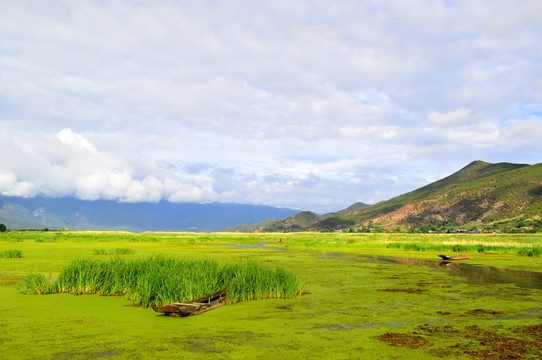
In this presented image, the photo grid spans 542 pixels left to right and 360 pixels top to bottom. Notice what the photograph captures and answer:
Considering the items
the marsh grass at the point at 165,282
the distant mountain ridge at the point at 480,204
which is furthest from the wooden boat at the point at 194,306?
the distant mountain ridge at the point at 480,204

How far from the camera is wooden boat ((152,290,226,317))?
12078mm

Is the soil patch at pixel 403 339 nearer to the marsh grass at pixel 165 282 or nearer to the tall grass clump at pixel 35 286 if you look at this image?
the marsh grass at pixel 165 282

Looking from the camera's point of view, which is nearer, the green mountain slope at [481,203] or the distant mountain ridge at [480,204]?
the distant mountain ridge at [480,204]

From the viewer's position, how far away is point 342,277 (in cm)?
2217

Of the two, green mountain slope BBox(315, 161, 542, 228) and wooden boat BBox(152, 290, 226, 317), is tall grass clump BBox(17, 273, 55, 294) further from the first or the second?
green mountain slope BBox(315, 161, 542, 228)

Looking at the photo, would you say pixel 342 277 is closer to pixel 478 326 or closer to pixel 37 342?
pixel 478 326

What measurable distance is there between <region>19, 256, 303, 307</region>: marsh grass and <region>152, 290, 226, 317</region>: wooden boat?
531 mm

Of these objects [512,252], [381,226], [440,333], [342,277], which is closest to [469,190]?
[381,226]

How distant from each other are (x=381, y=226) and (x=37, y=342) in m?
172

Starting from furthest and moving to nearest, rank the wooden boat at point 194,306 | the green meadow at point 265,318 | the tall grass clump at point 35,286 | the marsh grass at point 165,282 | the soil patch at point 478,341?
the tall grass clump at point 35,286
the marsh grass at point 165,282
the wooden boat at point 194,306
the green meadow at point 265,318
the soil patch at point 478,341

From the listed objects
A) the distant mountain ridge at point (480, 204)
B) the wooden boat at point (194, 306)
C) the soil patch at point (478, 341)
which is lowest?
the soil patch at point (478, 341)

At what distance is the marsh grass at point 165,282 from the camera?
1404 centimetres

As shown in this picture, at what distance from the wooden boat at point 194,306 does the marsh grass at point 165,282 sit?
0.53m

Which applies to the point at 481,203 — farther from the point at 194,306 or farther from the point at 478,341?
the point at 194,306
